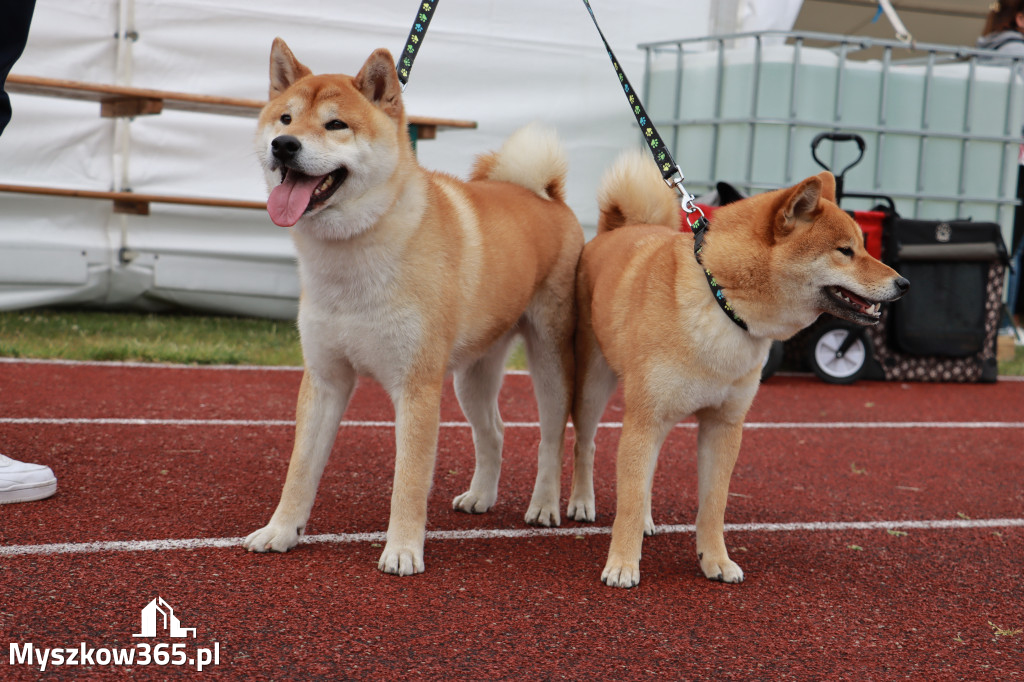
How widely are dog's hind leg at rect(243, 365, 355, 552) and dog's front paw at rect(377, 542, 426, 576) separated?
332 mm

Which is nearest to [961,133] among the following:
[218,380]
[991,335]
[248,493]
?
[991,335]

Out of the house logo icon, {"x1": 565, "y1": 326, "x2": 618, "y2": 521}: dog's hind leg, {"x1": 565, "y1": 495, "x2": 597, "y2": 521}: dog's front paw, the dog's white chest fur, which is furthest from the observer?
{"x1": 565, "y1": 495, "x2": 597, "y2": 521}: dog's front paw

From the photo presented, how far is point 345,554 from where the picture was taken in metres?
3.20

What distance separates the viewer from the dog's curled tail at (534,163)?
3932 millimetres

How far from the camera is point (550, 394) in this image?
12.0 ft

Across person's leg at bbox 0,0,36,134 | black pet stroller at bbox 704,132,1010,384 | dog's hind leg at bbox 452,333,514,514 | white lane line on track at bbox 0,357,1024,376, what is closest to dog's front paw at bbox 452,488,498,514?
dog's hind leg at bbox 452,333,514,514

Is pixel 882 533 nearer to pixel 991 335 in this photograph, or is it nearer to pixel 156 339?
pixel 991 335

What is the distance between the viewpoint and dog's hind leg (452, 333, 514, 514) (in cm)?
378

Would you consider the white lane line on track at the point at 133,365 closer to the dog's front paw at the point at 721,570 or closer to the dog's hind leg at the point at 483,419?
the dog's hind leg at the point at 483,419

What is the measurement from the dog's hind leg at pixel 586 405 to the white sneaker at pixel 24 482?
6.35 feet

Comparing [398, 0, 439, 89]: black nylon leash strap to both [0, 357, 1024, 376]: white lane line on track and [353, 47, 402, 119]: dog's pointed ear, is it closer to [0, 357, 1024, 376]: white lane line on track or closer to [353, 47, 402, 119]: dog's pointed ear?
[353, 47, 402, 119]: dog's pointed ear

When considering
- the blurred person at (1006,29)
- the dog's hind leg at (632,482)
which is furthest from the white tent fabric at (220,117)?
the dog's hind leg at (632,482)

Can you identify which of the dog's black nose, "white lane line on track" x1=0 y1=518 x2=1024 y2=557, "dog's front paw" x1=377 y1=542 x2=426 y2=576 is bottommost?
"white lane line on track" x1=0 y1=518 x2=1024 y2=557

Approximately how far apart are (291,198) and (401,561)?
1159 mm
